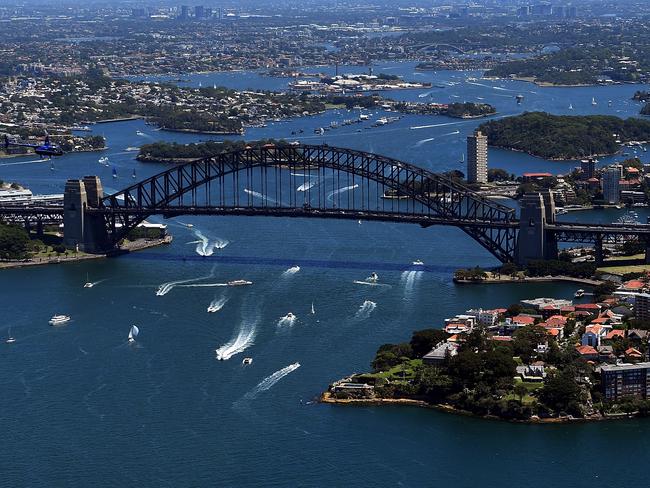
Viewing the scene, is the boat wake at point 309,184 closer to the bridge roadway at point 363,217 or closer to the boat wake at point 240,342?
the bridge roadway at point 363,217

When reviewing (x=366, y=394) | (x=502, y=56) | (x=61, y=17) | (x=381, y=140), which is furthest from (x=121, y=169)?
(x=61, y=17)

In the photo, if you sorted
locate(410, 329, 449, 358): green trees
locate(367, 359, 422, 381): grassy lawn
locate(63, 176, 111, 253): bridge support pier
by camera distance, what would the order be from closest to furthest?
locate(367, 359, 422, 381): grassy lawn, locate(410, 329, 449, 358): green trees, locate(63, 176, 111, 253): bridge support pier

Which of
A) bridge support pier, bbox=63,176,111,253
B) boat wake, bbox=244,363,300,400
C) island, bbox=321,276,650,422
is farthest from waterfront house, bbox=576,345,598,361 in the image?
bridge support pier, bbox=63,176,111,253

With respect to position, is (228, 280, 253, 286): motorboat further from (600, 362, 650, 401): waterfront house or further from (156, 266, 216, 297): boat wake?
(600, 362, 650, 401): waterfront house

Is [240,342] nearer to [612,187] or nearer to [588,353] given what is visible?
[588,353]

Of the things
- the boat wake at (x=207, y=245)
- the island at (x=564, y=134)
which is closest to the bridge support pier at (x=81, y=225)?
the boat wake at (x=207, y=245)

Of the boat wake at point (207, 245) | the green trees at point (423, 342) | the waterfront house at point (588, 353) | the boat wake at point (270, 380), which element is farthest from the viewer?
the boat wake at point (207, 245)
